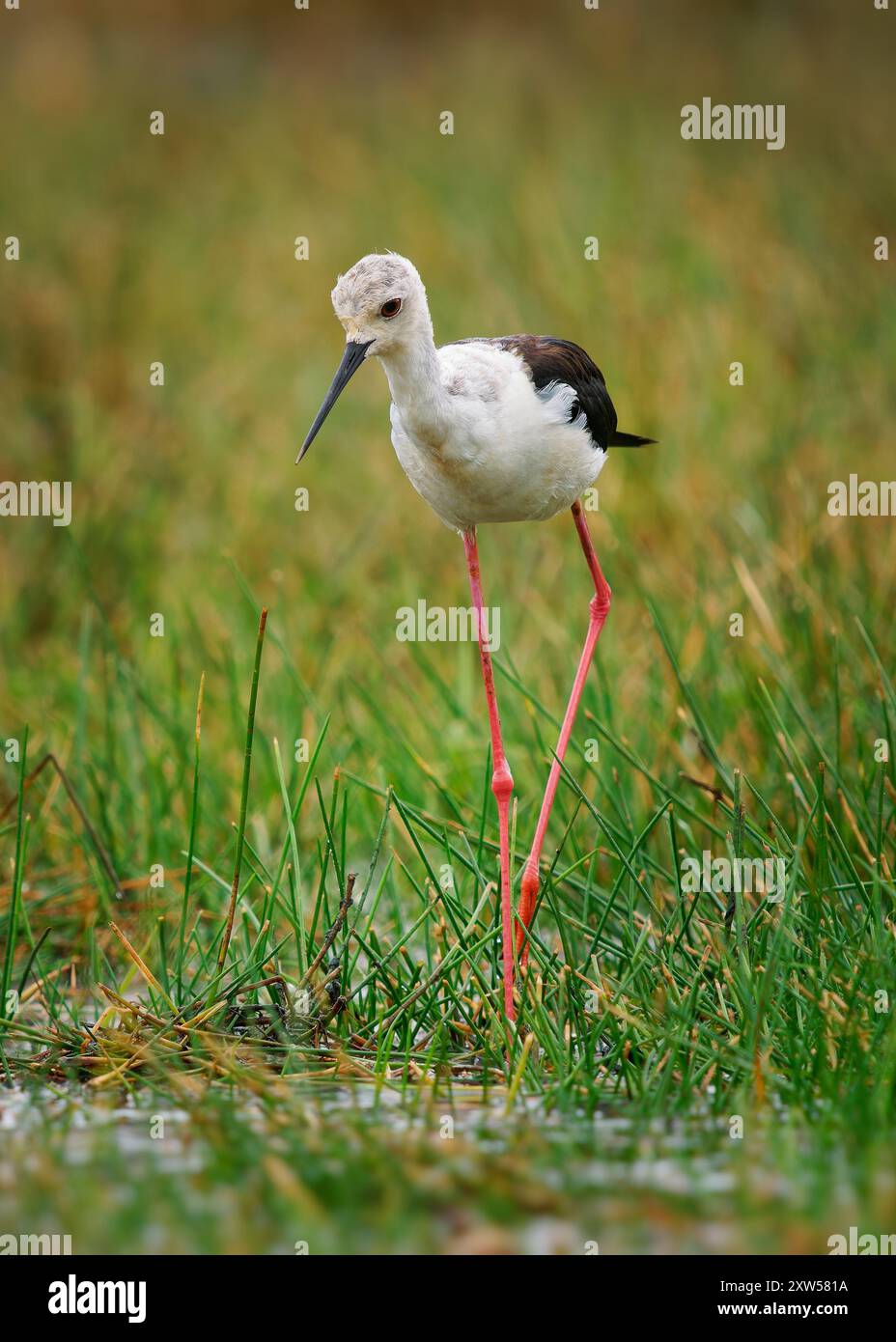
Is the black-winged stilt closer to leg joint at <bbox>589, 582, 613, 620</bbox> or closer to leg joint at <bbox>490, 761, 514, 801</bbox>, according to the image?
leg joint at <bbox>490, 761, 514, 801</bbox>

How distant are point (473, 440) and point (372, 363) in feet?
32.9

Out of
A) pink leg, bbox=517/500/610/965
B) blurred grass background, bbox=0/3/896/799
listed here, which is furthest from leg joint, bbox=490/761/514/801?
blurred grass background, bbox=0/3/896/799

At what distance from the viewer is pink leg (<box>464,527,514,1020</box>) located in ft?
15.1

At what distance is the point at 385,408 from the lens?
474 inches

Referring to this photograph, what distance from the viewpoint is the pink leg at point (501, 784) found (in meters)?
4.61

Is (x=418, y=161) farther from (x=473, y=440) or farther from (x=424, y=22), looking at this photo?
(x=473, y=440)

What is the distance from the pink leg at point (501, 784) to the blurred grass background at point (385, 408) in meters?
0.55

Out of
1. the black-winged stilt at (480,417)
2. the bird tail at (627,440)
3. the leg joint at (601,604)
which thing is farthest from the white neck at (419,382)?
the leg joint at (601,604)

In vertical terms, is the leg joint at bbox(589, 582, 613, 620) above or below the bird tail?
below

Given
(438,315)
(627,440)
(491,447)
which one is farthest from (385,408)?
(491,447)

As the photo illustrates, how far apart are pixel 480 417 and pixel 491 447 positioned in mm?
80

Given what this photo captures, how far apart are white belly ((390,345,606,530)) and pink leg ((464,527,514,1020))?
217mm

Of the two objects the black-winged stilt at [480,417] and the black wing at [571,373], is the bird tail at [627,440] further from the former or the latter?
the black-winged stilt at [480,417]
